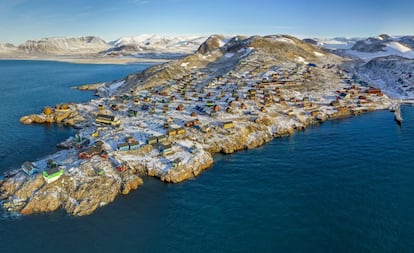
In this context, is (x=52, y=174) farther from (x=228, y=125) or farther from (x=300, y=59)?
(x=300, y=59)

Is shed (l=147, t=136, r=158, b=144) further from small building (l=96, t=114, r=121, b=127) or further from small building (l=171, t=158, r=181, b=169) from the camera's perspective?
small building (l=96, t=114, r=121, b=127)

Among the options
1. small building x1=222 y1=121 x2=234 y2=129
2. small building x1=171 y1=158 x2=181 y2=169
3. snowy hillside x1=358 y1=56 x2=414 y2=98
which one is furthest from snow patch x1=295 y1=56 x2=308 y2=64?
small building x1=171 y1=158 x2=181 y2=169

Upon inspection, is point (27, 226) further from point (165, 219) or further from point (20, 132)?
point (20, 132)

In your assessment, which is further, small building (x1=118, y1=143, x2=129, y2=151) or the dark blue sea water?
small building (x1=118, y1=143, x2=129, y2=151)

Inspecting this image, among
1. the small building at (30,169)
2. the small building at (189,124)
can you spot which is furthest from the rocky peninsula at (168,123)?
the small building at (189,124)

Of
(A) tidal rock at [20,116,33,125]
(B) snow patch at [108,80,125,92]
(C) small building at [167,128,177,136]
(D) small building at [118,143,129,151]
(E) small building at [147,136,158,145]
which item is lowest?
(A) tidal rock at [20,116,33,125]

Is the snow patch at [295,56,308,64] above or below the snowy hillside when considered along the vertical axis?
above

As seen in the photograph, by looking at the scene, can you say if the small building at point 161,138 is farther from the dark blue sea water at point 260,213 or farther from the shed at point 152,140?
the dark blue sea water at point 260,213
